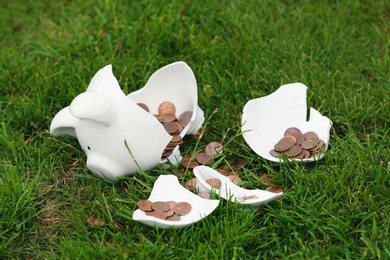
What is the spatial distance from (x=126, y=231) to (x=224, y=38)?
130 cm

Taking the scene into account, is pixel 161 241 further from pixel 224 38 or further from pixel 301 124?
pixel 224 38

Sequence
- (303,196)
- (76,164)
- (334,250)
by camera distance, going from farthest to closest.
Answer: (76,164) → (303,196) → (334,250)

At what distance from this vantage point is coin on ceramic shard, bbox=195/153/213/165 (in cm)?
250

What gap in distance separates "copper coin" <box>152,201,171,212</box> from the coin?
410 millimetres

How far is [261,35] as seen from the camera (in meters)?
3.16

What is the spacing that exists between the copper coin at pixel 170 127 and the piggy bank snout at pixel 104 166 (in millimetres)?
258

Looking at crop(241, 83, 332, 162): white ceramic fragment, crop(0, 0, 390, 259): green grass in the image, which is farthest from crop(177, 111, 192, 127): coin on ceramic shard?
crop(241, 83, 332, 162): white ceramic fragment

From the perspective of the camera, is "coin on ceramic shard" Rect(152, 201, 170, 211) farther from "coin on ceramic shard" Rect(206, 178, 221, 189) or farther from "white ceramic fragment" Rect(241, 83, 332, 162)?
"white ceramic fragment" Rect(241, 83, 332, 162)

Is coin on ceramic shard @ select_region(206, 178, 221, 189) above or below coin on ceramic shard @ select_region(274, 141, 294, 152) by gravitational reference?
above

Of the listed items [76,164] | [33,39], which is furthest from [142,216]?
[33,39]

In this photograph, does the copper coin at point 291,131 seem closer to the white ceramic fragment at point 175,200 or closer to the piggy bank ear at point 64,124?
the white ceramic fragment at point 175,200

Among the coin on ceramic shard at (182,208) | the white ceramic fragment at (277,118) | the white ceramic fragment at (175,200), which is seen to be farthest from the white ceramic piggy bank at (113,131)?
the white ceramic fragment at (277,118)

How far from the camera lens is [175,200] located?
2285 millimetres

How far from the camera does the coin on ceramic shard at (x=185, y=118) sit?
2.55 meters
